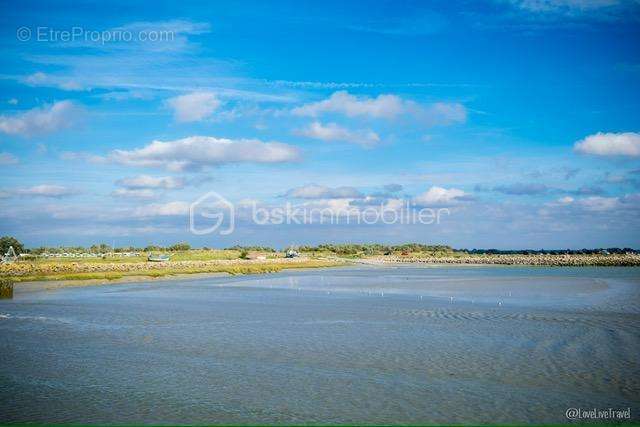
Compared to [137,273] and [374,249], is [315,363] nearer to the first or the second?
[137,273]

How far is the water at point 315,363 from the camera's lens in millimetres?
10820

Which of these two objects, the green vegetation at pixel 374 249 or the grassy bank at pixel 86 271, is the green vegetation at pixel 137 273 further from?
the green vegetation at pixel 374 249

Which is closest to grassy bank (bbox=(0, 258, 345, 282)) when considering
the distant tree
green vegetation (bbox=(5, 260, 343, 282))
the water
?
green vegetation (bbox=(5, 260, 343, 282))

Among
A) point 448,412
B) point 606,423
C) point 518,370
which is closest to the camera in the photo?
point 606,423

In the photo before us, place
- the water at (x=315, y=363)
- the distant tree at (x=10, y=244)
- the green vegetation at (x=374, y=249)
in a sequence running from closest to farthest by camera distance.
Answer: the water at (x=315, y=363) → the distant tree at (x=10, y=244) → the green vegetation at (x=374, y=249)

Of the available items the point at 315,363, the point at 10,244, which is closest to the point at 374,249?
the point at 10,244

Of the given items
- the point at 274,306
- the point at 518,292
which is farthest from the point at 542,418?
the point at 518,292

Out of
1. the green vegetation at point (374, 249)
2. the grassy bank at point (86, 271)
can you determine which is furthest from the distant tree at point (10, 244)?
the green vegetation at point (374, 249)

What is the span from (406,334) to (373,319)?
414cm

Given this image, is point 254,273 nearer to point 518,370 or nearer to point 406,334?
point 406,334

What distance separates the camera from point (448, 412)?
34.7 feet

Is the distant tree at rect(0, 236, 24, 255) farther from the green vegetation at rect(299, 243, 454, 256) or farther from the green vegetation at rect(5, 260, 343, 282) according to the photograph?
the green vegetation at rect(299, 243, 454, 256)

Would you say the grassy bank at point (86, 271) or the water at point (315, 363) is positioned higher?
the grassy bank at point (86, 271)

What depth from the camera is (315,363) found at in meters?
14.9
